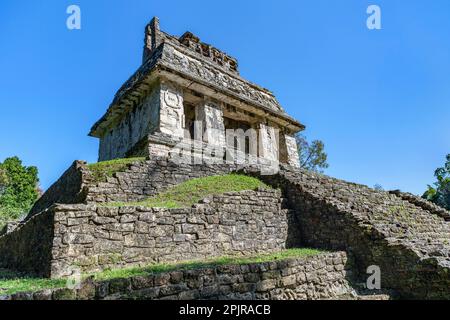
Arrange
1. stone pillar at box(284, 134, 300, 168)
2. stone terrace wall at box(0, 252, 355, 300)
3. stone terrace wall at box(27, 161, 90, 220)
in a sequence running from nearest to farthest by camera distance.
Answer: stone terrace wall at box(0, 252, 355, 300), stone terrace wall at box(27, 161, 90, 220), stone pillar at box(284, 134, 300, 168)

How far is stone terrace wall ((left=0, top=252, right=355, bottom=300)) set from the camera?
A: 10.6 ft

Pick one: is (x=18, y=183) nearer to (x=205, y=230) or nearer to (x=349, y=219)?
(x=205, y=230)

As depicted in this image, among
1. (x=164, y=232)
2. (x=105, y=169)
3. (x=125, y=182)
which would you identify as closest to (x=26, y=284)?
(x=164, y=232)

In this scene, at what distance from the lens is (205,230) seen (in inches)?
236

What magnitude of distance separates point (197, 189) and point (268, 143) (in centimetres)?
758

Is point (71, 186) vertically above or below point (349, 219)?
above

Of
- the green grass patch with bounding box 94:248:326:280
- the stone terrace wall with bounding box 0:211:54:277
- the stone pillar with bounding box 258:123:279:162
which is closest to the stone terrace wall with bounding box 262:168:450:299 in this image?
the green grass patch with bounding box 94:248:326:280

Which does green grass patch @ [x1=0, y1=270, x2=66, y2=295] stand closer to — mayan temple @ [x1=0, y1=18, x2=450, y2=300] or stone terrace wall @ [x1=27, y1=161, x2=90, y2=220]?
mayan temple @ [x1=0, y1=18, x2=450, y2=300]

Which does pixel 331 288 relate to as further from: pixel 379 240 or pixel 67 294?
pixel 67 294

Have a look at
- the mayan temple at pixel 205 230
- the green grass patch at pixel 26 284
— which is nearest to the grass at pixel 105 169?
the mayan temple at pixel 205 230

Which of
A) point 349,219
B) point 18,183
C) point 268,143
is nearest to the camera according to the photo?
point 349,219

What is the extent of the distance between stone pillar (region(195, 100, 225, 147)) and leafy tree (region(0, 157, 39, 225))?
17732 mm

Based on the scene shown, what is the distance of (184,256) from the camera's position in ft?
18.2
